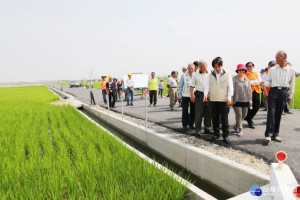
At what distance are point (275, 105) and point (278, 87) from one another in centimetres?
38

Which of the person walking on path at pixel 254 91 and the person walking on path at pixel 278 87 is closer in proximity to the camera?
the person walking on path at pixel 278 87

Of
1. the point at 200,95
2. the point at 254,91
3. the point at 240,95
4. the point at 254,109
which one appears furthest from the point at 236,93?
the point at 254,91

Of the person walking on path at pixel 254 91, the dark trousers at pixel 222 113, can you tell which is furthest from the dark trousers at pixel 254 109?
the dark trousers at pixel 222 113

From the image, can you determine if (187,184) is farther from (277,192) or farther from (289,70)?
(289,70)

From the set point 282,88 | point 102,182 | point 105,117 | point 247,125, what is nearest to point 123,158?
point 102,182

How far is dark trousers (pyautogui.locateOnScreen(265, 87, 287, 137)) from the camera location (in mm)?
4074

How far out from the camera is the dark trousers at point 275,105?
4074mm

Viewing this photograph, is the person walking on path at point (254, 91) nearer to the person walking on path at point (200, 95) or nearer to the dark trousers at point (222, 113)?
the person walking on path at point (200, 95)

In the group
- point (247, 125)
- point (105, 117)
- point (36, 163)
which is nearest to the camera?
point (36, 163)

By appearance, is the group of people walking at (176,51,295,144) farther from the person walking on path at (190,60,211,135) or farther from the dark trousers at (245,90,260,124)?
the dark trousers at (245,90,260,124)

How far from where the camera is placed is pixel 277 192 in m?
1.54

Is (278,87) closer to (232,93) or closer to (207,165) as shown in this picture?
(232,93)

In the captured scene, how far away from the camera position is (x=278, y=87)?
408 centimetres

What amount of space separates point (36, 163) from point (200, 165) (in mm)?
Result: 2739
